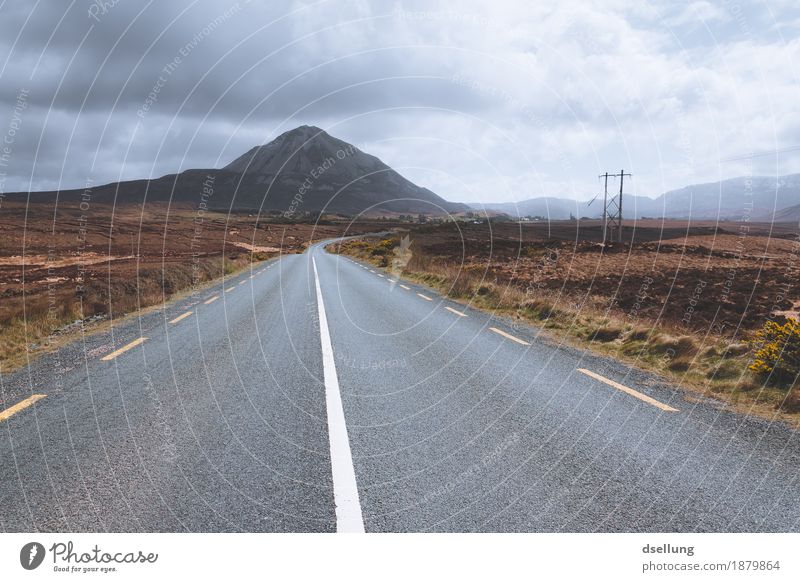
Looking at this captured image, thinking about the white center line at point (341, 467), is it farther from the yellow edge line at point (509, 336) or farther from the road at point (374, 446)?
the yellow edge line at point (509, 336)

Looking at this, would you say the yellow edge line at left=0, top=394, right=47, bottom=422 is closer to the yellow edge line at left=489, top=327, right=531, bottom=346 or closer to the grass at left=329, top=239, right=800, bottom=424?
the yellow edge line at left=489, top=327, right=531, bottom=346

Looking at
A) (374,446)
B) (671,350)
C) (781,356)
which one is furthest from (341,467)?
(671,350)

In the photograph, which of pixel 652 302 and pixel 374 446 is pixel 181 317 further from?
pixel 652 302

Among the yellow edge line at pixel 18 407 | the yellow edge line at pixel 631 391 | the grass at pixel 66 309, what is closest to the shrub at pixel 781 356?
the yellow edge line at pixel 631 391

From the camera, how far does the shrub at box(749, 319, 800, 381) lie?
676 centimetres

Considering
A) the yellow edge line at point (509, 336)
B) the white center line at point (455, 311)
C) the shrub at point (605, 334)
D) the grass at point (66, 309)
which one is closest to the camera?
the grass at point (66, 309)

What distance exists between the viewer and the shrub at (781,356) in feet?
22.2

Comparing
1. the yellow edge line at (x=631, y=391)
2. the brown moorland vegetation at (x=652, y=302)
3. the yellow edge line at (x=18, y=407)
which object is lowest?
the brown moorland vegetation at (x=652, y=302)

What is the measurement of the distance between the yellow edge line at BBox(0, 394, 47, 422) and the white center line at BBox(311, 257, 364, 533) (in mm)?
3406

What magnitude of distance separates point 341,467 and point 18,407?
13.7 ft

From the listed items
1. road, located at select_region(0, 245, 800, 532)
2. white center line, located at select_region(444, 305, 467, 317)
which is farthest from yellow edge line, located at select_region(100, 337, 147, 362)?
white center line, located at select_region(444, 305, 467, 317)

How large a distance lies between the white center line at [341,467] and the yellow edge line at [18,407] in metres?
3.41
